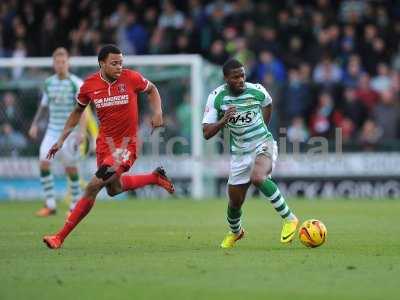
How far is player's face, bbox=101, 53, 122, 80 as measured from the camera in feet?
37.8

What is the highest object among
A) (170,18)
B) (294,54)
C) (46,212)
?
(170,18)

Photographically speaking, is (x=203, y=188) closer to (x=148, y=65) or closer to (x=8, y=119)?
(x=148, y=65)

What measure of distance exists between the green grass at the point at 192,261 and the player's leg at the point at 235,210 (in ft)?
0.48

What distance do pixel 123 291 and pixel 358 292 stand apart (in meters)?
1.84

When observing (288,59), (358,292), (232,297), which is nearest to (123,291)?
(232,297)

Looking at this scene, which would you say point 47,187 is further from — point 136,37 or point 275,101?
point 136,37

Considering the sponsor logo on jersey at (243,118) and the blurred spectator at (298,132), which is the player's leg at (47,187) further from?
the blurred spectator at (298,132)

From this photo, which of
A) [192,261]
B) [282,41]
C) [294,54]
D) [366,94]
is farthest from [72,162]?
[282,41]

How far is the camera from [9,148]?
22.6 metres

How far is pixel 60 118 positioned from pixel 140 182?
5.38 m

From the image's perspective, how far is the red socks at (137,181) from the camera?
12.1m

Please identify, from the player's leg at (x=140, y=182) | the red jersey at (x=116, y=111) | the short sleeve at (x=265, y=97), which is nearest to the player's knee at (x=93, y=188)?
the red jersey at (x=116, y=111)

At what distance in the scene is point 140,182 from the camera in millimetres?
12117

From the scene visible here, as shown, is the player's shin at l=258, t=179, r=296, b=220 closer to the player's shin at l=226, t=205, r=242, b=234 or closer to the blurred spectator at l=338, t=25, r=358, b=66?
the player's shin at l=226, t=205, r=242, b=234
